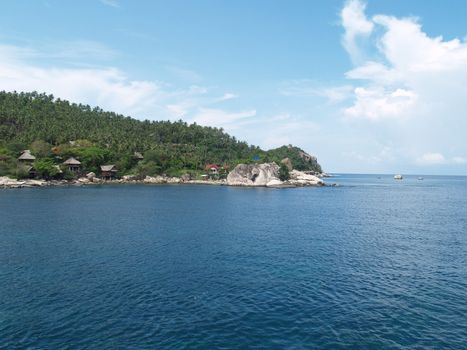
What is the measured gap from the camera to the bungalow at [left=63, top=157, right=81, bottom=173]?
579ft

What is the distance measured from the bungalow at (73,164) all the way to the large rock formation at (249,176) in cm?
8208

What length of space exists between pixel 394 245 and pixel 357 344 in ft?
120

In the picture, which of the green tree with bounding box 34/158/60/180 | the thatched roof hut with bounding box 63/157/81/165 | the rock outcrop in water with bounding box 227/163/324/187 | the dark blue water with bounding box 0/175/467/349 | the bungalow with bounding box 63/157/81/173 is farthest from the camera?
the rock outcrop in water with bounding box 227/163/324/187

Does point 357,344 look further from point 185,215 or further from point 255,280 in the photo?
point 185,215

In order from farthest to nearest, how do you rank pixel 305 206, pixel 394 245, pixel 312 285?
pixel 305 206 < pixel 394 245 < pixel 312 285

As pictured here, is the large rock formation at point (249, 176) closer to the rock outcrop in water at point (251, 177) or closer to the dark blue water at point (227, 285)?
the rock outcrop in water at point (251, 177)

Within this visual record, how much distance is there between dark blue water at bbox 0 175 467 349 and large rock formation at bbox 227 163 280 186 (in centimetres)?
12231

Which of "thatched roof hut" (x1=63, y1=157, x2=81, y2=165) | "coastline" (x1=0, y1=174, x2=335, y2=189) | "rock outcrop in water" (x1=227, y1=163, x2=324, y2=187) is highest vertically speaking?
"thatched roof hut" (x1=63, y1=157, x2=81, y2=165)

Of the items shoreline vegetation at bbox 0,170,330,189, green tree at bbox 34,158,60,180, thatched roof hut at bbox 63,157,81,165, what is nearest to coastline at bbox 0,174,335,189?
shoreline vegetation at bbox 0,170,330,189

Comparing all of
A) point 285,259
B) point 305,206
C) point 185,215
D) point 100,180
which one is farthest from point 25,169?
point 285,259

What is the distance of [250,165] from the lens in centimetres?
19775

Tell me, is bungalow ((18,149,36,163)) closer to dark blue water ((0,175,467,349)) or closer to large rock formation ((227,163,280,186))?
large rock formation ((227,163,280,186))

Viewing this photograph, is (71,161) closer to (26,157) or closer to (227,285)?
(26,157)

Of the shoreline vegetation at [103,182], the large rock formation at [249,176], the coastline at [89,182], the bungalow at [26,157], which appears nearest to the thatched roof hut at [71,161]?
the shoreline vegetation at [103,182]
